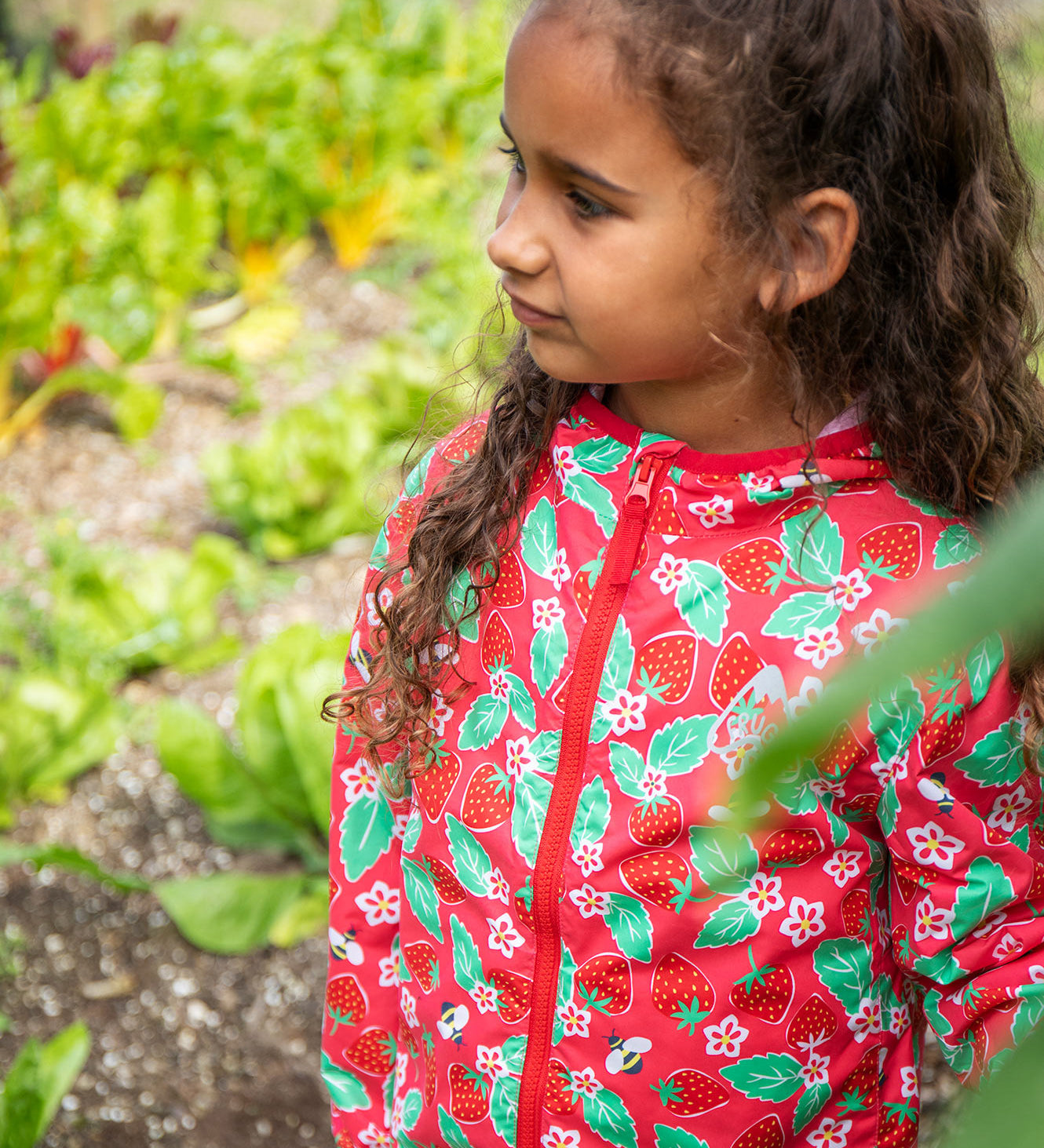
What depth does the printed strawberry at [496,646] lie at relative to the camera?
1106mm

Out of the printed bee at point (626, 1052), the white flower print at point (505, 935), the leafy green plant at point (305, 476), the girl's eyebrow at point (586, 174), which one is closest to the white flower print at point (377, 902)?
the white flower print at point (505, 935)

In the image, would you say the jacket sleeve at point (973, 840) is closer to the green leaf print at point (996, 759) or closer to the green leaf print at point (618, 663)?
the green leaf print at point (996, 759)

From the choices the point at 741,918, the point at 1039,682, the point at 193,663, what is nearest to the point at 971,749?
the point at 1039,682

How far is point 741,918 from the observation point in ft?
3.35

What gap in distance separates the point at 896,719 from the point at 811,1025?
0.31 meters

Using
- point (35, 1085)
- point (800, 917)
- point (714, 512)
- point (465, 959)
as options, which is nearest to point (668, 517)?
point (714, 512)

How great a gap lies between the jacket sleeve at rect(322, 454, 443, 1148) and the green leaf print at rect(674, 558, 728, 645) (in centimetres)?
37

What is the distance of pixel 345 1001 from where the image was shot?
4.39ft

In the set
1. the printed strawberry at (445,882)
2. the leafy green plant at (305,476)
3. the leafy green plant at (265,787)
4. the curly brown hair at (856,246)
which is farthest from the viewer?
the leafy green plant at (305,476)

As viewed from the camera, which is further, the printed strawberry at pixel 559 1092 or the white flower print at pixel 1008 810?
the printed strawberry at pixel 559 1092

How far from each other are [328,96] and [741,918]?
4558 millimetres

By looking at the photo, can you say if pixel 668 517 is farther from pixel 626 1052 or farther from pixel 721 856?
pixel 626 1052

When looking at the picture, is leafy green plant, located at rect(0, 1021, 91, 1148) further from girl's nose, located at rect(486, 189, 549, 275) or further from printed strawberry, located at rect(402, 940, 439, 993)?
girl's nose, located at rect(486, 189, 549, 275)

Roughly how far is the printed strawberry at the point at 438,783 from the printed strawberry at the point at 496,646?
0.32 feet
